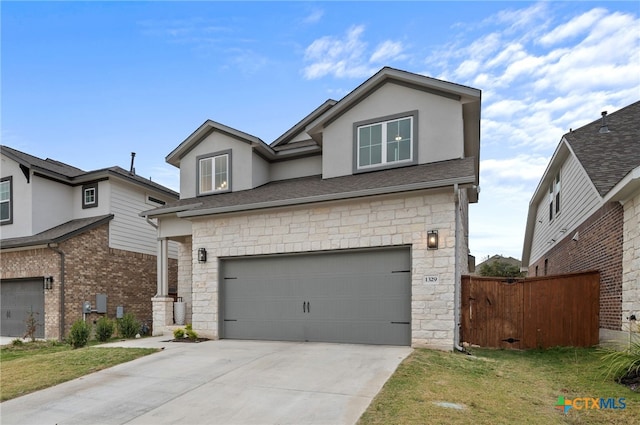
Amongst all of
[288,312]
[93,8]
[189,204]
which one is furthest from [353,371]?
[93,8]

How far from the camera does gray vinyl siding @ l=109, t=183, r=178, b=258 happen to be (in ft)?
50.1

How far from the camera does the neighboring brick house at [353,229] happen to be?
26.4ft

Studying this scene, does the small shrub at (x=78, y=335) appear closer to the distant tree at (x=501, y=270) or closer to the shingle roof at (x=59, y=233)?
the shingle roof at (x=59, y=233)

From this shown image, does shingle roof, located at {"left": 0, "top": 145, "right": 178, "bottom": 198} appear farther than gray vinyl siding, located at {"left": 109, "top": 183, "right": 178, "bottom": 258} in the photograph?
No

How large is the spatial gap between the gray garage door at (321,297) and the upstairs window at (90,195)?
849 cm

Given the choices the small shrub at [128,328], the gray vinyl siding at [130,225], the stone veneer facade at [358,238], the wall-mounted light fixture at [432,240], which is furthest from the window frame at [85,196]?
the wall-mounted light fixture at [432,240]

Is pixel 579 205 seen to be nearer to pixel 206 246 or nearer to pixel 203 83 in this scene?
pixel 206 246

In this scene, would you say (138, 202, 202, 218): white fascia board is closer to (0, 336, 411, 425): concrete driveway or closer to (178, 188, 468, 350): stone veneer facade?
(178, 188, 468, 350): stone veneer facade

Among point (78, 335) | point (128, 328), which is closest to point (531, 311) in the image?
point (128, 328)

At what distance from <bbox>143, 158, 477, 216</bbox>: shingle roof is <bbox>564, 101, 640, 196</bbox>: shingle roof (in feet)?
10.8

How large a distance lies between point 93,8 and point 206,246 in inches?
350

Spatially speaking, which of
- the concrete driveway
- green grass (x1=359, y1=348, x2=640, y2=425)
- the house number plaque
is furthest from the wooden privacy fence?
the concrete driveway

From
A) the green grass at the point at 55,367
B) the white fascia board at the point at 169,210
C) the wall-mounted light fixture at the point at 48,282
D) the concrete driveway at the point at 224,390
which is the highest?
the white fascia board at the point at 169,210

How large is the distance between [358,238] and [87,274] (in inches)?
445
